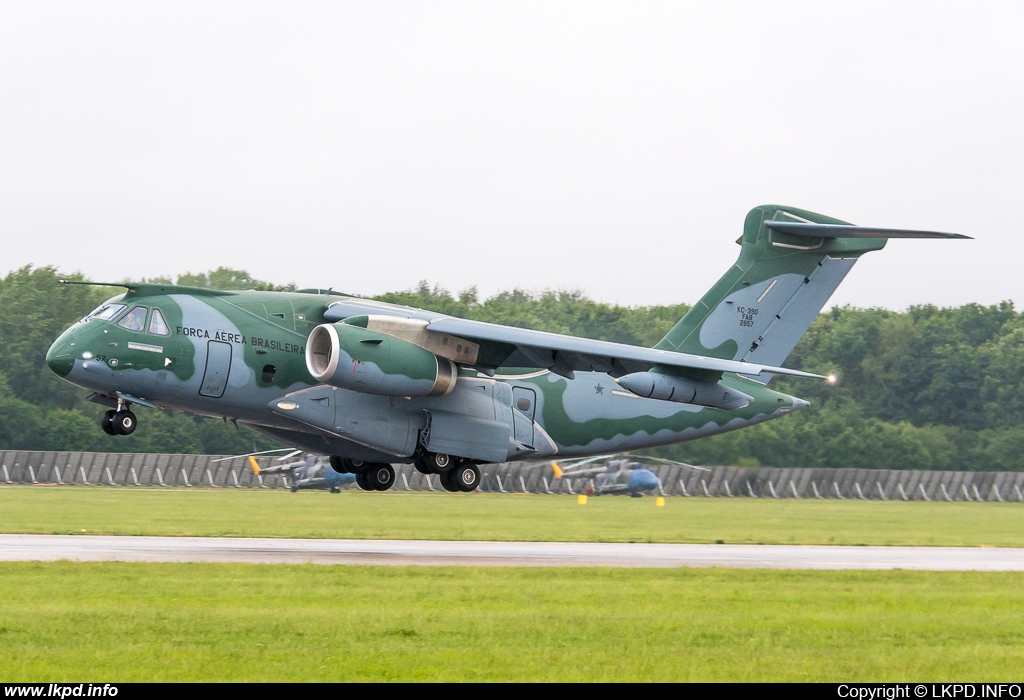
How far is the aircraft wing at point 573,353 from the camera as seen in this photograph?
21.1 metres

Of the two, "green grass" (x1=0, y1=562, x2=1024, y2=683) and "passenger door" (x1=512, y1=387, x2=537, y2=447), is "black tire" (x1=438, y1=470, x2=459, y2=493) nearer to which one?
"passenger door" (x1=512, y1=387, x2=537, y2=447)

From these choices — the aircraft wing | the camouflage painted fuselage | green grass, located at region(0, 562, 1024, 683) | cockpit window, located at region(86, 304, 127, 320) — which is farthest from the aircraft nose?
the aircraft wing

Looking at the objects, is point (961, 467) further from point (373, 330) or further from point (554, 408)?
point (373, 330)

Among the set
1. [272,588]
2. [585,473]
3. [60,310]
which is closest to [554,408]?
[272,588]

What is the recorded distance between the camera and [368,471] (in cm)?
2400

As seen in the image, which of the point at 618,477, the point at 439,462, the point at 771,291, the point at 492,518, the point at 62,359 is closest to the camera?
the point at 62,359

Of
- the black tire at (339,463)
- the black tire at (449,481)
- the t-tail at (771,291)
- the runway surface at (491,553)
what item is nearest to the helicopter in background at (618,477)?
the runway surface at (491,553)

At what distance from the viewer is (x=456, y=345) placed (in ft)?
72.1

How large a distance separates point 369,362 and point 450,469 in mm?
3469

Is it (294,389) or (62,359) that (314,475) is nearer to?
(294,389)

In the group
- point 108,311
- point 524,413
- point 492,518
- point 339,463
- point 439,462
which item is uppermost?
point 108,311

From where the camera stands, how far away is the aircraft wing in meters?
21.1

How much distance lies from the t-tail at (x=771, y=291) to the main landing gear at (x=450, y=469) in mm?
4841

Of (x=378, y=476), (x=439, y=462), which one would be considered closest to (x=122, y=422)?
(x=378, y=476)
